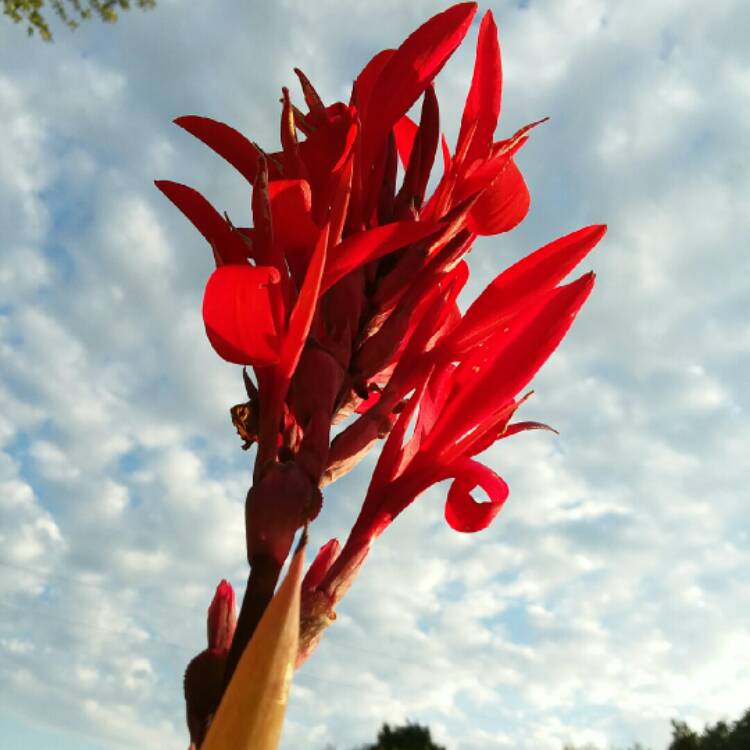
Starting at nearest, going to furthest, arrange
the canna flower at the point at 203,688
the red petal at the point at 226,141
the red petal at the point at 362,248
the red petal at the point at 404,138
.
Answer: the canna flower at the point at 203,688
the red petal at the point at 362,248
the red petal at the point at 226,141
the red petal at the point at 404,138

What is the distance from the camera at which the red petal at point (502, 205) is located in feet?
2.29

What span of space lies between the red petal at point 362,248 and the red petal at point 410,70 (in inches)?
5.2

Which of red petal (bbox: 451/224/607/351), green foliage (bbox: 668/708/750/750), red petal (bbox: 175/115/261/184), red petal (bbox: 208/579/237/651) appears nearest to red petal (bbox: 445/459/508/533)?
red petal (bbox: 451/224/607/351)

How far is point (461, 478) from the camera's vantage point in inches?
26.2

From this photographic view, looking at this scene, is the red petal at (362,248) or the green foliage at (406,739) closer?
the red petal at (362,248)

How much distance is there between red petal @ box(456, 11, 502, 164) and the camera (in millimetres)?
731

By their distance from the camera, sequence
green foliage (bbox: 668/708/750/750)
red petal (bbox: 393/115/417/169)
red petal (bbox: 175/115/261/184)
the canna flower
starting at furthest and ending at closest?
green foliage (bbox: 668/708/750/750), red petal (bbox: 393/115/417/169), red petal (bbox: 175/115/261/184), the canna flower

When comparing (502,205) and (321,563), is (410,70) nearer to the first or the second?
(502,205)

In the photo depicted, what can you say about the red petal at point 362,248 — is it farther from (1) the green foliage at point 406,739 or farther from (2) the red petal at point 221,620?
(1) the green foliage at point 406,739

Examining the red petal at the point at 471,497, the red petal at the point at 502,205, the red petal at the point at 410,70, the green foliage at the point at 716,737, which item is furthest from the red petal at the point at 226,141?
the green foliage at the point at 716,737

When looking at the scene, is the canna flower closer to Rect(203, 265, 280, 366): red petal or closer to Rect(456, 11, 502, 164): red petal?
Rect(203, 265, 280, 366): red petal

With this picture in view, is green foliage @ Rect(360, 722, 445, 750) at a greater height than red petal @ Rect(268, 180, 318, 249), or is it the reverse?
green foliage @ Rect(360, 722, 445, 750)

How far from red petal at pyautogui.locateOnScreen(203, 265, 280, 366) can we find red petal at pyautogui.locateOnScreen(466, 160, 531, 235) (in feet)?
0.78

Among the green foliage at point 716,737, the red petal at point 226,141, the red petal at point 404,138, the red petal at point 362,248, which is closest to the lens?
the red petal at point 362,248
